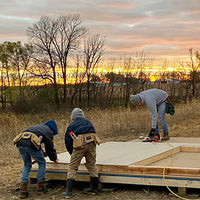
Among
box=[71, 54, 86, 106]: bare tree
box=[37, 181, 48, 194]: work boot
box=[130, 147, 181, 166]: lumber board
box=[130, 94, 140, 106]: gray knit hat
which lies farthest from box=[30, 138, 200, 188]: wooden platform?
box=[71, 54, 86, 106]: bare tree

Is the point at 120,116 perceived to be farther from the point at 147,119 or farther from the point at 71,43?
the point at 71,43

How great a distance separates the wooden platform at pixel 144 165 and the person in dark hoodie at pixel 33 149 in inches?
13.9

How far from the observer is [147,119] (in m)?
13.4

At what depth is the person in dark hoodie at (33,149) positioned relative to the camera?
5094mm

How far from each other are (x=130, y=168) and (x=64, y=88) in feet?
79.0

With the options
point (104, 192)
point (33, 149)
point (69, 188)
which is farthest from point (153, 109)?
point (33, 149)

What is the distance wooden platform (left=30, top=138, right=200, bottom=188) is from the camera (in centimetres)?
490

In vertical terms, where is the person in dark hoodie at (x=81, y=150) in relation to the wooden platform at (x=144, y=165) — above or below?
above

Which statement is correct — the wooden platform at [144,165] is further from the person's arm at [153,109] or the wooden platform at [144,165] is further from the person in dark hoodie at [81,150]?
the person's arm at [153,109]

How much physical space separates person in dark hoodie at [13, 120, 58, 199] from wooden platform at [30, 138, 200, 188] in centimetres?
35

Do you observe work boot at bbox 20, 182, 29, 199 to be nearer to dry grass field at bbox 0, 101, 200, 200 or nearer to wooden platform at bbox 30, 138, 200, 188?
dry grass field at bbox 0, 101, 200, 200

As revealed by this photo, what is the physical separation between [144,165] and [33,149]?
186cm

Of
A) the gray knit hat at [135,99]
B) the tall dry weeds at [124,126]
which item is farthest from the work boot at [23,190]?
the tall dry weeds at [124,126]

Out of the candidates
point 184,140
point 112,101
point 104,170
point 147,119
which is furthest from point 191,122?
point 112,101
